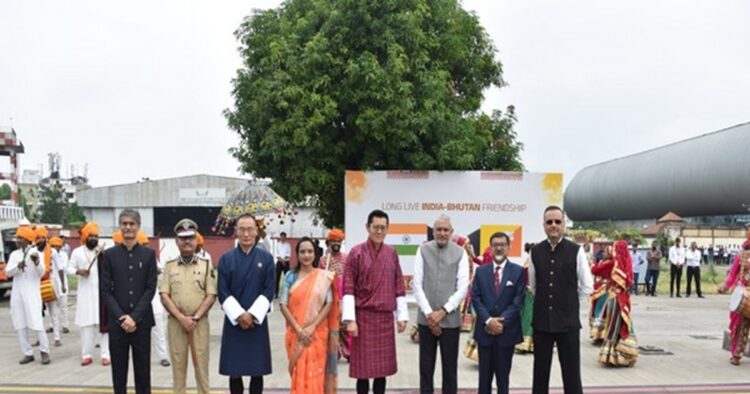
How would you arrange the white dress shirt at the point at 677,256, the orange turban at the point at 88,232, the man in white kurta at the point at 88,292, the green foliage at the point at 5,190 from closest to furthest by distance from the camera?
the man in white kurta at the point at 88,292 < the orange turban at the point at 88,232 < the white dress shirt at the point at 677,256 < the green foliage at the point at 5,190

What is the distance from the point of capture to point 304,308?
18.0ft

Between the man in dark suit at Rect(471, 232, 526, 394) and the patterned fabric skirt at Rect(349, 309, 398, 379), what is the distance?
86 centimetres

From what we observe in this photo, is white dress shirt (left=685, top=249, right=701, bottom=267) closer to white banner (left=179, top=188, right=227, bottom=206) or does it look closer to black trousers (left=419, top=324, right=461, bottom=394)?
black trousers (left=419, top=324, right=461, bottom=394)

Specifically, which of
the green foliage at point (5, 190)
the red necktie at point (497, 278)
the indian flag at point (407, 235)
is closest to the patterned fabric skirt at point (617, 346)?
the red necktie at point (497, 278)

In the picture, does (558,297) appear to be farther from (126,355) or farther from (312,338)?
(126,355)

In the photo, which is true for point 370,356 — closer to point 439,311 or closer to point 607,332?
point 439,311

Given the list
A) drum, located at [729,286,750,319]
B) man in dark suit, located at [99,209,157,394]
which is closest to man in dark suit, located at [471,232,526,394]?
man in dark suit, located at [99,209,157,394]

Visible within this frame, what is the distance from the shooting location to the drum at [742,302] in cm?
798

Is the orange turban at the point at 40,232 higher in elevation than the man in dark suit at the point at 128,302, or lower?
higher

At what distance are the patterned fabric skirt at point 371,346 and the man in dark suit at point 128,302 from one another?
1.90 metres

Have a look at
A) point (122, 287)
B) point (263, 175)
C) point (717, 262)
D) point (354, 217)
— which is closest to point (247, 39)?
point (263, 175)

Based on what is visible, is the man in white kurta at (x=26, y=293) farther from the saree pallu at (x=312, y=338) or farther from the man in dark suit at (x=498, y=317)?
the man in dark suit at (x=498, y=317)

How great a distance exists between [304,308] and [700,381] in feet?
15.1

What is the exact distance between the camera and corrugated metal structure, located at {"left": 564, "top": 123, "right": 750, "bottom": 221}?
41094 mm
